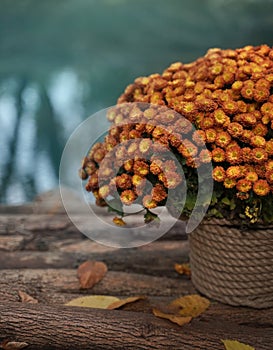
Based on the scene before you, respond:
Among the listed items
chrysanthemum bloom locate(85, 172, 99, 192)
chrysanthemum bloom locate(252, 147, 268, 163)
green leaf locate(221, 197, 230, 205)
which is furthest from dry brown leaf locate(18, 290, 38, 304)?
chrysanthemum bloom locate(252, 147, 268, 163)

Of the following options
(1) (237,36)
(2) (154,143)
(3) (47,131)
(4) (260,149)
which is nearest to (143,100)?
(2) (154,143)

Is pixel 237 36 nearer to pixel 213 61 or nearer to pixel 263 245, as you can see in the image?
pixel 213 61

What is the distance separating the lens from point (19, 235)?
1628mm

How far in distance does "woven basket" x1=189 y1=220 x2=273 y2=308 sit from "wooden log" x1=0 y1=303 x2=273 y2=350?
0.13m

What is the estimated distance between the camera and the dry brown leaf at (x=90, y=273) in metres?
1.35

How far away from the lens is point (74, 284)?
4.45 ft

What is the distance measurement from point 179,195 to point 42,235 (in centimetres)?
70

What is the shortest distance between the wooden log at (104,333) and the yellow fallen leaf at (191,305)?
12 centimetres

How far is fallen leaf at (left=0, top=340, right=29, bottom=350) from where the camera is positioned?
1057mm

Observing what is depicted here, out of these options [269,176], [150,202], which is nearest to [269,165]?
[269,176]

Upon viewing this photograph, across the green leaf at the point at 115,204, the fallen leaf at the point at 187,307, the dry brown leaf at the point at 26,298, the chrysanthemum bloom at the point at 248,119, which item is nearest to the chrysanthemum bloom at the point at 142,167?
the green leaf at the point at 115,204

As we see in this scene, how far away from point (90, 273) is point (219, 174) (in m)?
0.49

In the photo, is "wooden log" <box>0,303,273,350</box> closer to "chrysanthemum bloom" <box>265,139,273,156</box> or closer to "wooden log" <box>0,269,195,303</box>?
"wooden log" <box>0,269,195,303</box>

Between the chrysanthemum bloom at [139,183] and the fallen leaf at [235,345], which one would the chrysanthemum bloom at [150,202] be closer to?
the chrysanthemum bloom at [139,183]
